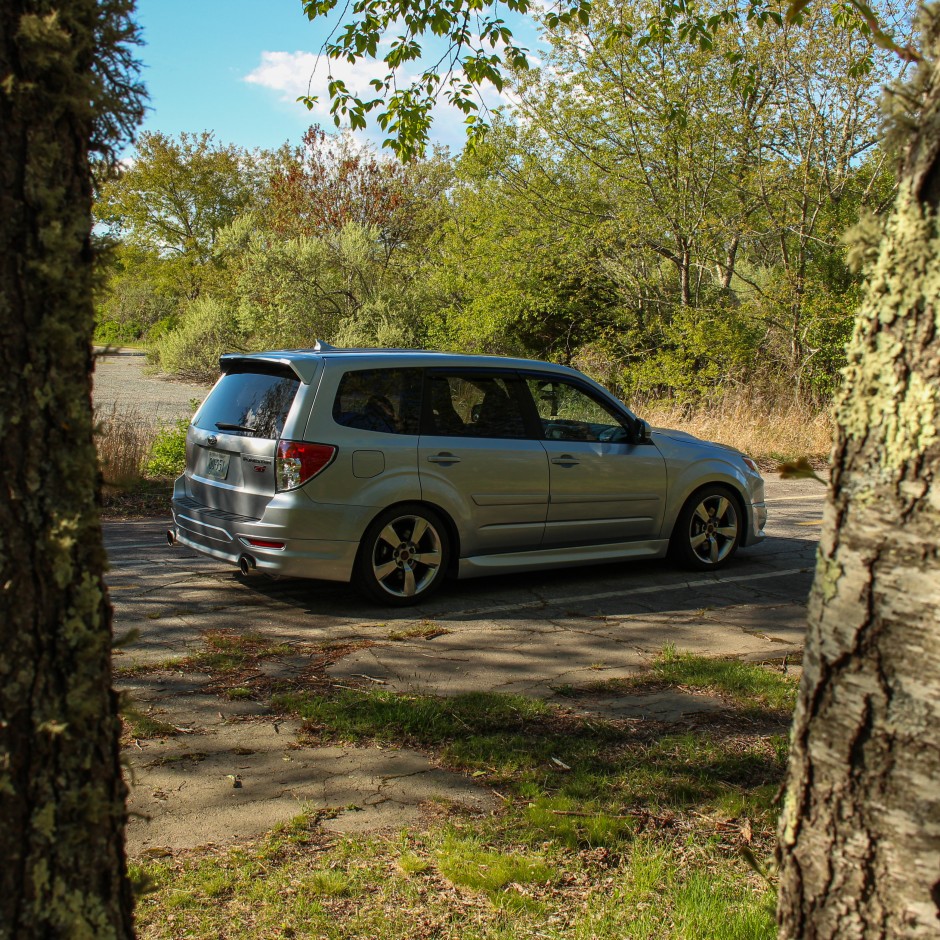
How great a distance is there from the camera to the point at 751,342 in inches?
854

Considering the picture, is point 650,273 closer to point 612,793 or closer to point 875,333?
point 612,793

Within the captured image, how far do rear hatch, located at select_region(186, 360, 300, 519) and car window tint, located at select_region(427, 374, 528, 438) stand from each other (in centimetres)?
108

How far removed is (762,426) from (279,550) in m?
13.6

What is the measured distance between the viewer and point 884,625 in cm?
186

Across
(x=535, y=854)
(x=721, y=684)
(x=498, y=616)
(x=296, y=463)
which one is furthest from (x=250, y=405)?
(x=535, y=854)

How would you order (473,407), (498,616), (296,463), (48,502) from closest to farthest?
(48,502) < (296,463) < (498,616) < (473,407)

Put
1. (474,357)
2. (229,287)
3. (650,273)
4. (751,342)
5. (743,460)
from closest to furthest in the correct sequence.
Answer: (474,357), (743,460), (751,342), (650,273), (229,287)

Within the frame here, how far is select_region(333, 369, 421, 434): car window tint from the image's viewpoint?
6.94 meters

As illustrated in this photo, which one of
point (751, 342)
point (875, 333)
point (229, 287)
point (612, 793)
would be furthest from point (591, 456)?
point (229, 287)

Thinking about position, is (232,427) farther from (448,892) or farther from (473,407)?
(448,892)

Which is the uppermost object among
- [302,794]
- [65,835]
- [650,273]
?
[650,273]

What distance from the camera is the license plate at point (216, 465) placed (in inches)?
280

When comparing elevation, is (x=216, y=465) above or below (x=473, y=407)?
below

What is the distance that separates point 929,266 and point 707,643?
15.8 ft
